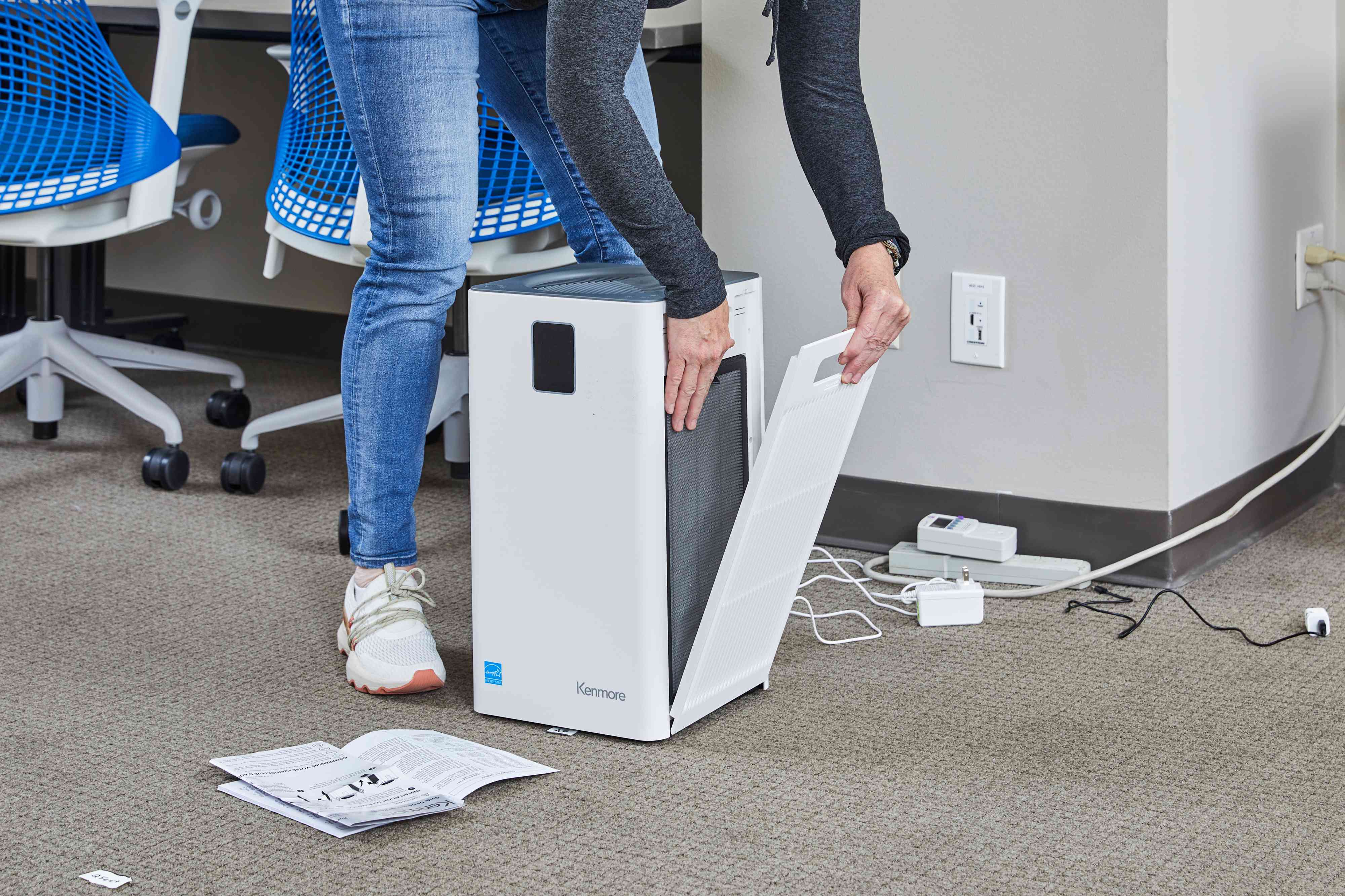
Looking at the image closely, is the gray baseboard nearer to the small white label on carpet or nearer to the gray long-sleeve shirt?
the gray long-sleeve shirt

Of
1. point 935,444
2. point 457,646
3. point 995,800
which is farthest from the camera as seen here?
point 935,444

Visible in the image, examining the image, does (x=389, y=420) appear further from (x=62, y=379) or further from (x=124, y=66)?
(x=124, y=66)

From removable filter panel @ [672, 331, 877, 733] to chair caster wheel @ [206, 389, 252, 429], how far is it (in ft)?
4.74

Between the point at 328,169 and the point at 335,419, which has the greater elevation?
the point at 328,169

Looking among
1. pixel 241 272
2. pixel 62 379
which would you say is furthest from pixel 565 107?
pixel 241 272

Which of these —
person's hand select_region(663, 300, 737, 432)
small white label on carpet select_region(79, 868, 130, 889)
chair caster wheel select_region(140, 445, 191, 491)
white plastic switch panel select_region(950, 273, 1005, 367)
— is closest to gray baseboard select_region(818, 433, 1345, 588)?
Answer: white plastic switch panel select_region(950, 273, 1005, 367)

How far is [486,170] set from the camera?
2.10 meters

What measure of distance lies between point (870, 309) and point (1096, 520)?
0.62 metres

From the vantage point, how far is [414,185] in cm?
140

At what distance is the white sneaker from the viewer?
148 centimetres

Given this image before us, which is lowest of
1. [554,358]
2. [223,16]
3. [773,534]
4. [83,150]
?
[773,534]

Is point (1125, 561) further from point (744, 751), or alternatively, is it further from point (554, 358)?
point (554, 358)

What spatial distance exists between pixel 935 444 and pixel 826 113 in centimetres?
63

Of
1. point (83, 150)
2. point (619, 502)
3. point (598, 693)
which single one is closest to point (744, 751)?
point (598, 693)
